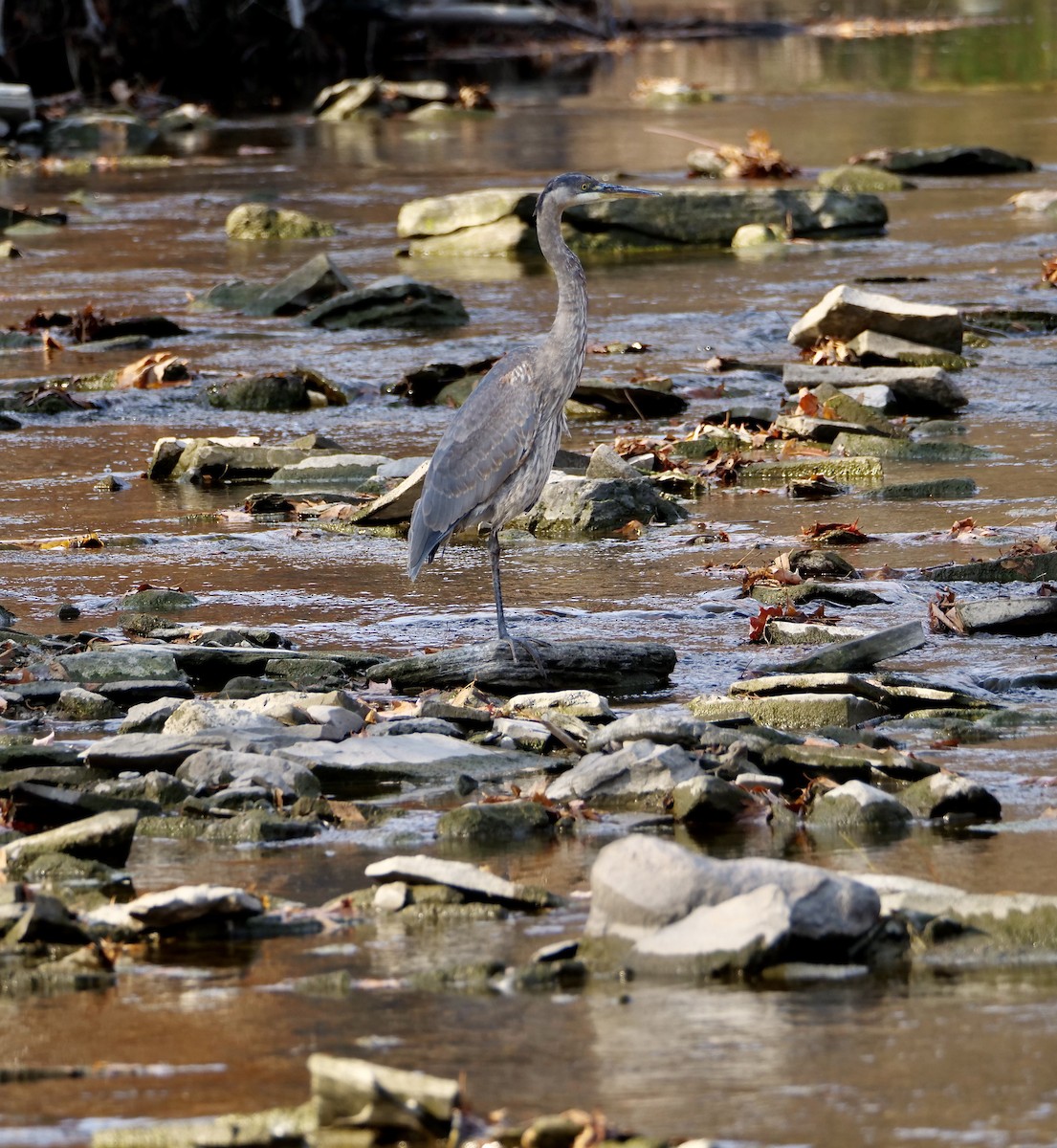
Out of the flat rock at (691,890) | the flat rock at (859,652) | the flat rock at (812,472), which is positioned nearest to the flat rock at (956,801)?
the flat rock at (691,890)

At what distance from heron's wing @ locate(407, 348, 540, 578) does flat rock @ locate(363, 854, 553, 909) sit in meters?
3.22

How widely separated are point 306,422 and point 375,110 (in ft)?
92.6

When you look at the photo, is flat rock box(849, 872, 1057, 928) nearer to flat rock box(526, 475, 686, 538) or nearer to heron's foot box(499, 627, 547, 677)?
heron's foot box(499, 627, 547, 677)

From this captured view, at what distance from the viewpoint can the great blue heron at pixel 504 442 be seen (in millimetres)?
8609

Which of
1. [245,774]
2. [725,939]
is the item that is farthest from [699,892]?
[245,774]

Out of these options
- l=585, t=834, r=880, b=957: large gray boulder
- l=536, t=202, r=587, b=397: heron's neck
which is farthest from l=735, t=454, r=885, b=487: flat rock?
l=585, t=834, r=880, b=957: large gray boulder

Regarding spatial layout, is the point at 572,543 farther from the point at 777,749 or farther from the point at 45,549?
the point at 777,749

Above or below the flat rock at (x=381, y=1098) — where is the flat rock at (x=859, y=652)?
below

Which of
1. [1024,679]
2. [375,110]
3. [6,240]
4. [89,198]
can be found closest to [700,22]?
[375,110]

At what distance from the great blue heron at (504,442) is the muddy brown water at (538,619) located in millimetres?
473

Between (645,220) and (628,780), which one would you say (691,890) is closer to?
(628,780)

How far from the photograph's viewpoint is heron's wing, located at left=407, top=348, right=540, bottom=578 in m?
8.60

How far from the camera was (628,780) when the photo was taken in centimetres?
634

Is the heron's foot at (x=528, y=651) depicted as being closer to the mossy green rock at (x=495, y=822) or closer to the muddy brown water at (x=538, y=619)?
the muddy brown water at (x=538, y=619)
